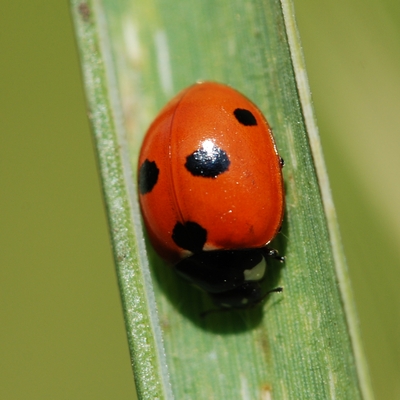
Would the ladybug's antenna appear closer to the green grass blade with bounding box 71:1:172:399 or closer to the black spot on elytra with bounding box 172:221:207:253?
the black spot on elytra with bounding box 172:221:207:253

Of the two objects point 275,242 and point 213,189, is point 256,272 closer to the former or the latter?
point 275,242

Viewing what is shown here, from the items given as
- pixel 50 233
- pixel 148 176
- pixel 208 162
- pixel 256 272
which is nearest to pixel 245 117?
pixel 208 162

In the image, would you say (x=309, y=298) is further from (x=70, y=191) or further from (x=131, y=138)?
(x=70, y=191)

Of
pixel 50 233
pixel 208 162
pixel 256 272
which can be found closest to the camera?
pixel 208 162

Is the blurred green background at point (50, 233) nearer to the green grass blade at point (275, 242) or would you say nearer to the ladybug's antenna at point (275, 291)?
the green grass blade at point (275, 242)

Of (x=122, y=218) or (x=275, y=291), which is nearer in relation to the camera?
(x=122, y=218)

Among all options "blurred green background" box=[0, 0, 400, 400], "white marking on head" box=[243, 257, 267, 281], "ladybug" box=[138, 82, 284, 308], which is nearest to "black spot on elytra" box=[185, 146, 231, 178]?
"ladybug" box=[138, 82, 284, 308]

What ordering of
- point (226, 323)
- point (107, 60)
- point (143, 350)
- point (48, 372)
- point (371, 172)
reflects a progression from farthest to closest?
point (48, 372) < point (371, 172) < point (226, 323) < point (107, 60) < point (143, 350)

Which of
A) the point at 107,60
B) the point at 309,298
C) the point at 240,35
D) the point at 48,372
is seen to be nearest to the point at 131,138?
the point at 107,60
